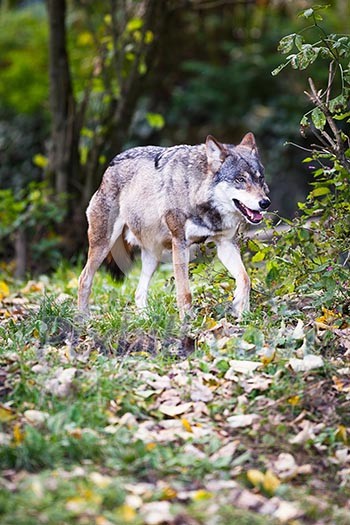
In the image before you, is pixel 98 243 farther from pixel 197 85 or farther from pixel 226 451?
pixel 197 85

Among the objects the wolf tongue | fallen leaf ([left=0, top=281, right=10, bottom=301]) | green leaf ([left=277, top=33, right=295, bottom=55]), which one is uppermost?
green leaf ([left=277, top=33, right=295, bottom=55])

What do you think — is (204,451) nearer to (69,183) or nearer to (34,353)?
(34,353)

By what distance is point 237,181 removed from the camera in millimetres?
6441

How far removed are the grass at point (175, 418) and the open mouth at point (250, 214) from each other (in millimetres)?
662

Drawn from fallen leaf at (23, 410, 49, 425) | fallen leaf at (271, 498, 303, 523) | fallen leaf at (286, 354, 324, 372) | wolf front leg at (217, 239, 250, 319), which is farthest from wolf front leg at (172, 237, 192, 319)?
fallen leaf at (271, 498, 303, 523)

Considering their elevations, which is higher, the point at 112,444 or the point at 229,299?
the point at 112,444

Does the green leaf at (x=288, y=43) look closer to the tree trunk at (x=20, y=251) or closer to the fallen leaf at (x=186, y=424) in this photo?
the fallen leaf at (x=186, y=424)

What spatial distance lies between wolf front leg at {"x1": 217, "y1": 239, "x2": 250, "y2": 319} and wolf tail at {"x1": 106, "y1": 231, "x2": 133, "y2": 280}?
1.19 metres

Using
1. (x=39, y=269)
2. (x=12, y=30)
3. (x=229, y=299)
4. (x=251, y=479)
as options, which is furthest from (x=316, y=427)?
(x=12, y=30)

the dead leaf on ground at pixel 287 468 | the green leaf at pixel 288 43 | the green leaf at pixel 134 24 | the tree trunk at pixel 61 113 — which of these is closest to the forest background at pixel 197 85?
the tree trunk at pixel 61 113

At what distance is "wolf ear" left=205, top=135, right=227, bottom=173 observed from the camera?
21.4ft

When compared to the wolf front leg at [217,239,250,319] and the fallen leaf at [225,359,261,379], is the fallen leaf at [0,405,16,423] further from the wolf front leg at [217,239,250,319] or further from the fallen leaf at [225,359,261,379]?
the wolf front leg at [217,239,250,319]

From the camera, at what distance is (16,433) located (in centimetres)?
430

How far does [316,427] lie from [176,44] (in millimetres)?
12314
